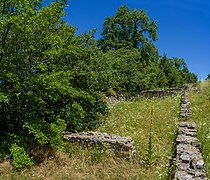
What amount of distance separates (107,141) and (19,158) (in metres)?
2.80

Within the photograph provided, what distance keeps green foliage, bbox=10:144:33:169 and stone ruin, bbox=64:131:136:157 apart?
6.57 ft

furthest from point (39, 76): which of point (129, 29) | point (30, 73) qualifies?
point (129, 29)

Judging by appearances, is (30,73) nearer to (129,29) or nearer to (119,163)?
(119,163)

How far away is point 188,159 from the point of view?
718 cm

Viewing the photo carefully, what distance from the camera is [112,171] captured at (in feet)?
26.2

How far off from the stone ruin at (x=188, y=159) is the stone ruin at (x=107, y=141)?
1.57m

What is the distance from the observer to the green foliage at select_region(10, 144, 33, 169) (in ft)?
27.5

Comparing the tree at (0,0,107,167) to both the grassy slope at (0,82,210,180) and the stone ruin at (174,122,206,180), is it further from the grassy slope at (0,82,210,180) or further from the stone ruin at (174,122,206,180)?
the stone ruin at (174,122,206,180)

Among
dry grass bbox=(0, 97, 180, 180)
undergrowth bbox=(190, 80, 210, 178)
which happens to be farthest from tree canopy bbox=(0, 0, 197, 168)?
undergrowth bbox=(190, 80, 210, 178)

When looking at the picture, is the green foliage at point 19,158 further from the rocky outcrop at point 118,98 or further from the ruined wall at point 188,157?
the rocky outcrop at point 118,98

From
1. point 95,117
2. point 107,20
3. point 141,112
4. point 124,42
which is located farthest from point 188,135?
point 107,20

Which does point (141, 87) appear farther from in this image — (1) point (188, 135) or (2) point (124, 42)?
(1) point (188, 135)

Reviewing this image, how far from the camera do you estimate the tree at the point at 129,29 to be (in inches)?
1794

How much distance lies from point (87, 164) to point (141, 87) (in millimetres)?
22298
